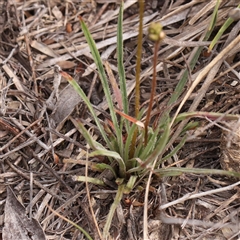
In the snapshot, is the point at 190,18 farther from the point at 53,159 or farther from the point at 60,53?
the point at 53,159

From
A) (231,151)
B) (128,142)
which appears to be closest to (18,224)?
(128,142)

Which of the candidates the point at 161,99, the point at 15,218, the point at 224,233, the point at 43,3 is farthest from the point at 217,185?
the point at 43,3

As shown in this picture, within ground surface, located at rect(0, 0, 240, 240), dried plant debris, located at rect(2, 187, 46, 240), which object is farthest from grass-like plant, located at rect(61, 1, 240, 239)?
dried plant debris, located at rect(2, 187, 46, 240)

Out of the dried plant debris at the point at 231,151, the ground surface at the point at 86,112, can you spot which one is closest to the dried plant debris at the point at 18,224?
the ground surface at the point at 86,112

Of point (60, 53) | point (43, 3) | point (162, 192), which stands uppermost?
point (43, 3)

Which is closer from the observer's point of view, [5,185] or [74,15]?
[5,185]

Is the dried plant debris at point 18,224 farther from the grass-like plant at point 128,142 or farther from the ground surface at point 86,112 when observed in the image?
the grass-like plant at point 128,142

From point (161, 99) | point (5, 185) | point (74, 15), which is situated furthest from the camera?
point (74, 15)

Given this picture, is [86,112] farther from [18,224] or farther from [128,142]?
[18,224]

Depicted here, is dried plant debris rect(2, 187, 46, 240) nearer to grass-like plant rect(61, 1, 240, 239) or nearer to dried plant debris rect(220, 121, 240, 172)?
grass-like plant rect(61, 1, 240, 239)
